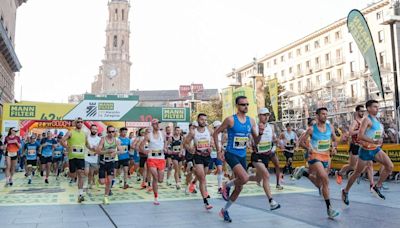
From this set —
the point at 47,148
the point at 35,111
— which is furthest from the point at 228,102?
the point at 47,148

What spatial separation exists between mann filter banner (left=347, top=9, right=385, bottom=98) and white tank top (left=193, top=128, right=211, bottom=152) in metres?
7.75

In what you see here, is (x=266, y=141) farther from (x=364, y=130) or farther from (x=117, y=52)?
(x=117, y=52)

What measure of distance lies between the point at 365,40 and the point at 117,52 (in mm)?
128167

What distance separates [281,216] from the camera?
7316mm

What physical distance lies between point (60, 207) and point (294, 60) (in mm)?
70019

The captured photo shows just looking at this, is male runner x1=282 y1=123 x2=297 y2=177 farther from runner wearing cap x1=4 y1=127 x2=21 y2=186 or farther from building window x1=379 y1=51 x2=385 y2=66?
building window x1=379 y1=51 x2=385 y2=66

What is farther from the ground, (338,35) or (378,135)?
(338,35)

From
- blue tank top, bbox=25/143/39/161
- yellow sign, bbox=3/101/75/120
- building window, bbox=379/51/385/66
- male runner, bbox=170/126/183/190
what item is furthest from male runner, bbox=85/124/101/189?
building window, bbox=379/51/385/66

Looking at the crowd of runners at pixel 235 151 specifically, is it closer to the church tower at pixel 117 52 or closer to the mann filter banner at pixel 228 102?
the mann filter banner at pixel 228 102

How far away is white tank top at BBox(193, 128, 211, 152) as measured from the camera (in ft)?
31.6

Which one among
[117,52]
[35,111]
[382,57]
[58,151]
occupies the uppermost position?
[117,52]

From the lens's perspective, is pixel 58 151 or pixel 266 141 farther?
pixel 58 151

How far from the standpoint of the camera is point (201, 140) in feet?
31.9

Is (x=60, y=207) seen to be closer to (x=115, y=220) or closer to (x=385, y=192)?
(x=115, y=220)
